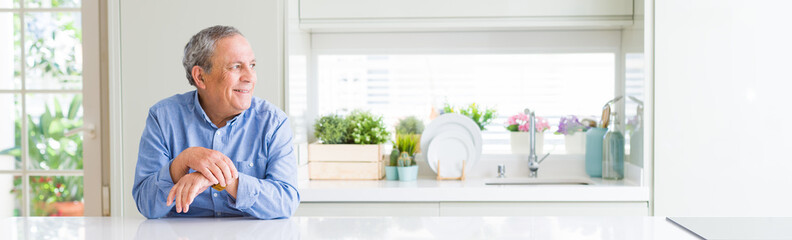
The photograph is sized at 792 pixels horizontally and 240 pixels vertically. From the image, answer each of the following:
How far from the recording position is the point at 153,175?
1455 mm

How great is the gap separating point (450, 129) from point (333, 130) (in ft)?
1.68

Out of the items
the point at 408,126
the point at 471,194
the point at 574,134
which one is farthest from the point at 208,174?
the point at 574,134

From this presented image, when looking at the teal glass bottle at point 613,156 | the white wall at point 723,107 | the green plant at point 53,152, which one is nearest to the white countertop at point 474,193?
the white wall at point 723,107

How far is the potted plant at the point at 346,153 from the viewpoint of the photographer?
2.71 m

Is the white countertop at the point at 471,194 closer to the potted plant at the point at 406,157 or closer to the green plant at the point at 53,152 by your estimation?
the potted plant at the point at 406,157

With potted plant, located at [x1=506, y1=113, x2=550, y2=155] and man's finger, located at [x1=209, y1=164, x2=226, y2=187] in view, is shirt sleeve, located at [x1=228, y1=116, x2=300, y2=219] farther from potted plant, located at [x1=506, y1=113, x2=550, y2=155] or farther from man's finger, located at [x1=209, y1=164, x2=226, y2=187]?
potted plant, located at [x1=506, y1=113, x2=550, y2=155]

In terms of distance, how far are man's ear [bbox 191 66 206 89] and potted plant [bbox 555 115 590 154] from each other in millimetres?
1901

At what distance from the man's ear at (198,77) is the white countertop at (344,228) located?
35 cm

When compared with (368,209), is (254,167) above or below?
above

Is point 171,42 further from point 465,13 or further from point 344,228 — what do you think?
point 344,228

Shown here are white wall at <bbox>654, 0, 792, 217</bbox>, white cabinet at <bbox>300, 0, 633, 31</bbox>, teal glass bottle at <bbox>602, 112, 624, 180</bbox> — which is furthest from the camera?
teal glass bottle at <bbox>602, 112, 624, 180</bbox>

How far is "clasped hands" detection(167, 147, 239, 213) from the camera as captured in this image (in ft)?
4.19

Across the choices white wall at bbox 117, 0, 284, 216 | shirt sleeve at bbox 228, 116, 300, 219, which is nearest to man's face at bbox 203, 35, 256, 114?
shirt sleeve at bbox 228, 116, 300, 219

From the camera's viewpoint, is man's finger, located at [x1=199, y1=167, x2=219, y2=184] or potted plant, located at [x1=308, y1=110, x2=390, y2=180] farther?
potted plant, located at [x1=308, y1=110, x2=390, y2=180]
